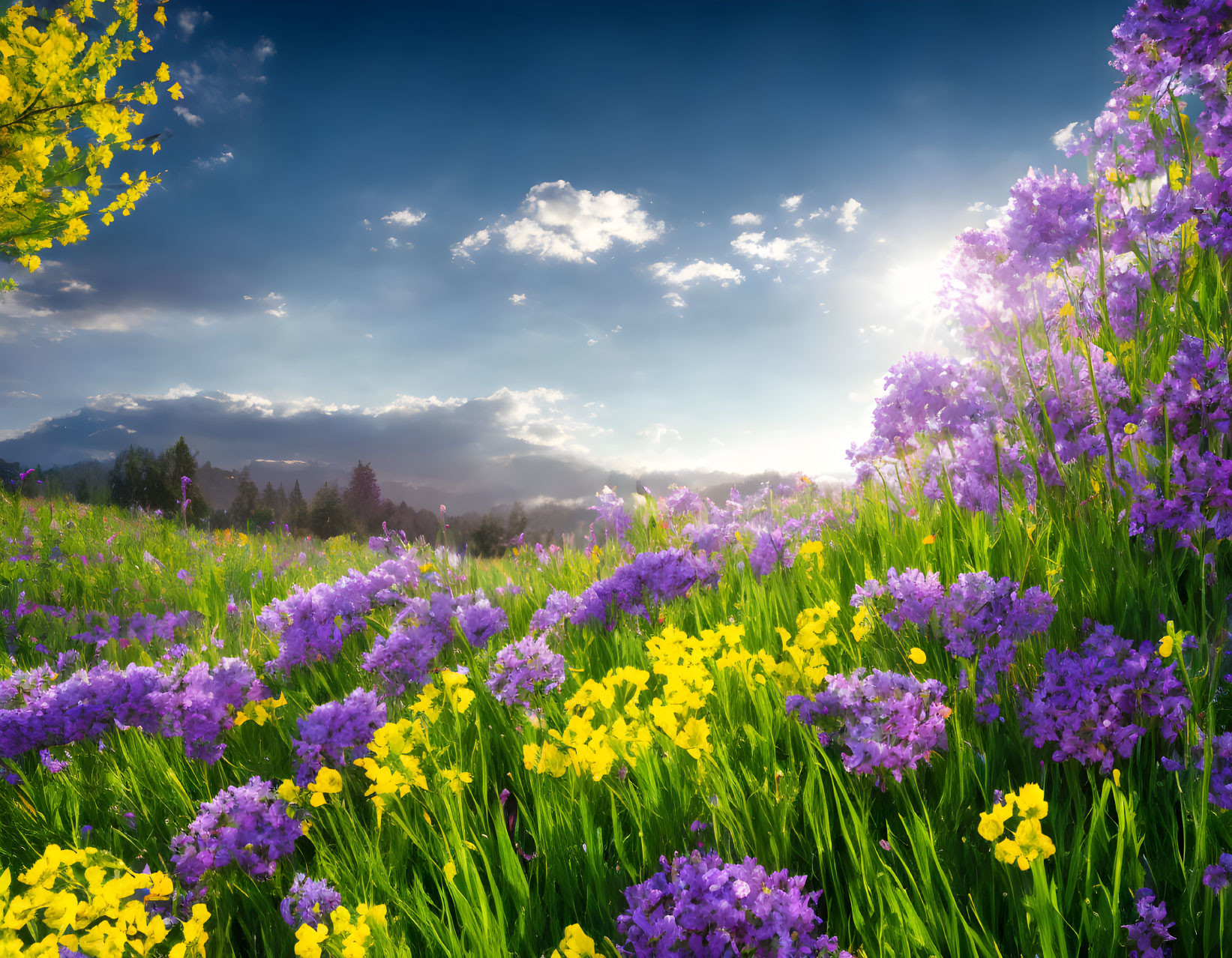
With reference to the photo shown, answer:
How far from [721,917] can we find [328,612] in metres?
3.47

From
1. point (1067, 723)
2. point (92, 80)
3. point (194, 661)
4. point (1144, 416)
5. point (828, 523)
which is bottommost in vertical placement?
point (194, 661)

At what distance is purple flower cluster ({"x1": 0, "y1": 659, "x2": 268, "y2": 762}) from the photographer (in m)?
3.15

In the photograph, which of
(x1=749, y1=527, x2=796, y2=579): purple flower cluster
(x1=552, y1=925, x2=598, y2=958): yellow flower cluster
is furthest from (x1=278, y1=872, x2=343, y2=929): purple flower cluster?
(x1=749, y1=527, x2=796, y2=579): purple flower cluster

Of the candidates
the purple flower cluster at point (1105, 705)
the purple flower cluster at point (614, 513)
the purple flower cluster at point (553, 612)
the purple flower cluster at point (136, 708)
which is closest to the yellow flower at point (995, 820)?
the purple flower cluster at point (1105, 705)

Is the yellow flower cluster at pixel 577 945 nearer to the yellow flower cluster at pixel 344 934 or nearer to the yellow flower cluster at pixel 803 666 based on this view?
the yellow flower cluster at pixel 344 934

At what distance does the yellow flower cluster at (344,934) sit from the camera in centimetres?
146

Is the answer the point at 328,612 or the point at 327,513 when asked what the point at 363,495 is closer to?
the point at 327,513

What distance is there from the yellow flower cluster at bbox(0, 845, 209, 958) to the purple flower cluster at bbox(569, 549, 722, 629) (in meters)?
2.38

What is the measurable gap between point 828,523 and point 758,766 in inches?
135

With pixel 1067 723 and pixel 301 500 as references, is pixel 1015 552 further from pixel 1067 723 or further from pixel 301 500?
pixel 301 500

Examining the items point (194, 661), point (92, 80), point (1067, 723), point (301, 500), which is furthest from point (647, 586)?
point (301, 500)

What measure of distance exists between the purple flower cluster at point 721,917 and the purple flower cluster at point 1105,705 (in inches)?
37.3

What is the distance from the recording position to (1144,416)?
2.68 meters

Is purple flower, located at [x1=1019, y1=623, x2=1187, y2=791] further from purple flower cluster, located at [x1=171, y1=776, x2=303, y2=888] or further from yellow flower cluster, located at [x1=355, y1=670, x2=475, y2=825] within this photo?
purple flower cluster, located at [x1=171, y1=776, x2=303, y2=888]
